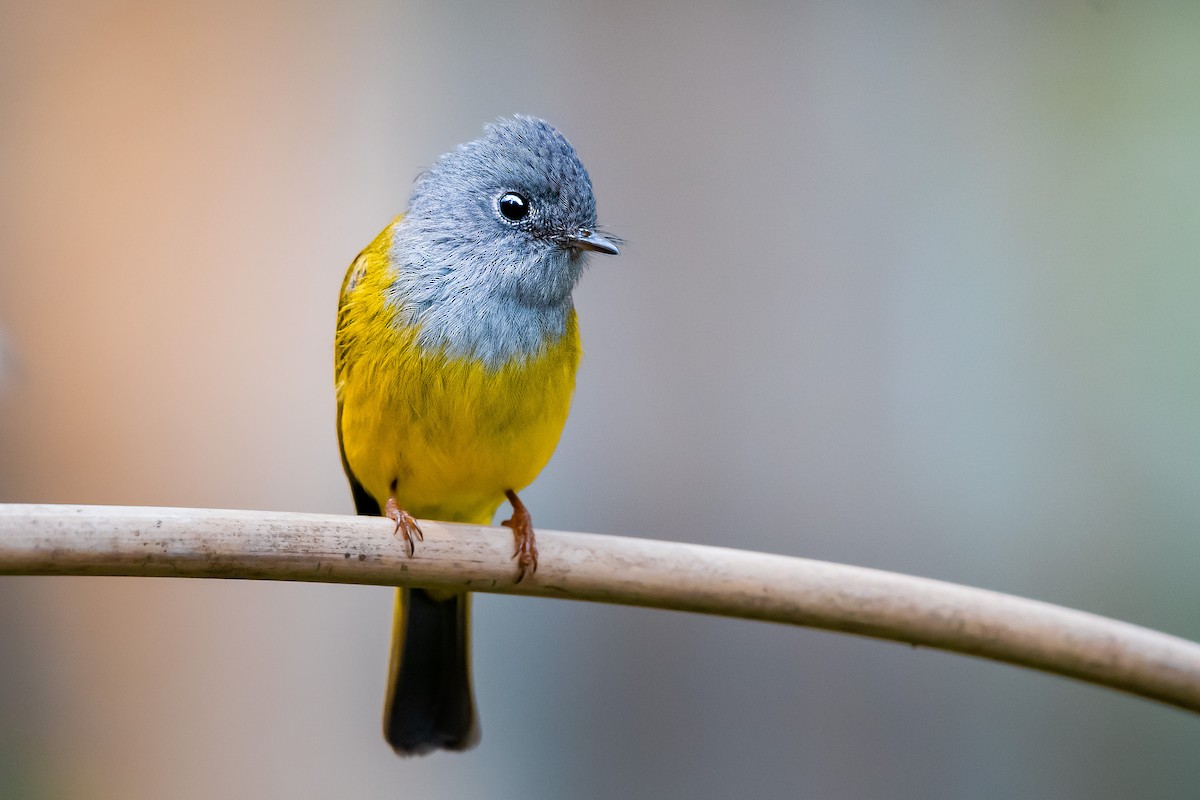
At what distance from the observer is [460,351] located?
167 centimetres

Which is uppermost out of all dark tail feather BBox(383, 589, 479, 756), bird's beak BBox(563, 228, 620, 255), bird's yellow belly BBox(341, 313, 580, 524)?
bird's beak BBox(563, 228, 620, 255)

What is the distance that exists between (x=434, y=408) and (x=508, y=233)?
35cm

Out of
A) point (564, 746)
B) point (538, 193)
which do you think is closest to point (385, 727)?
point (538, 193)

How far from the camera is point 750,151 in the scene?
3.33 meters

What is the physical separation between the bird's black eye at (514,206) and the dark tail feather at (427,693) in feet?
2.40

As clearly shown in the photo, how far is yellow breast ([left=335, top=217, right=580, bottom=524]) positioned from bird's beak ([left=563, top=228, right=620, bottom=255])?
135 mm

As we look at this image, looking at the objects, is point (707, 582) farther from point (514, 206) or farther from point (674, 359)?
point (674, 359)

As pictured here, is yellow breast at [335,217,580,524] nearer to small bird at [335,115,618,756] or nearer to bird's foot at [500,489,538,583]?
small bird at [335,115,618,756]

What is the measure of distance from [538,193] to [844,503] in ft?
5.85

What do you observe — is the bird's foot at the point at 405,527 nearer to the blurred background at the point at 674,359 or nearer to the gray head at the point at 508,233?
the gray head at the point at 508,233

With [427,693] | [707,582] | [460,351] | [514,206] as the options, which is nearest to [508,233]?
[514,206]

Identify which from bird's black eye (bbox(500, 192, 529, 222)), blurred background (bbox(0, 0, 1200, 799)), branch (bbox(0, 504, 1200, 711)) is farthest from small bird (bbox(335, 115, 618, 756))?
blurred background (bbox(0, 0, 1200, 799))

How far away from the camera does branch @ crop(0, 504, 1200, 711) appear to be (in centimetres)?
125

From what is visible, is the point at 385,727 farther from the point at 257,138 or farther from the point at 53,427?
the point at 257,138
